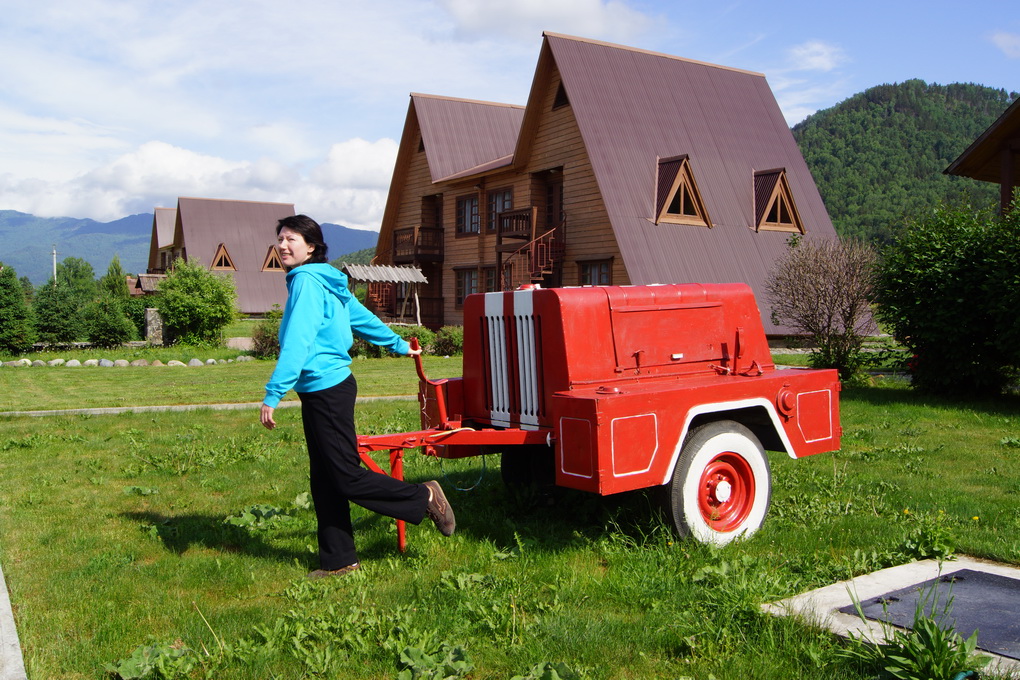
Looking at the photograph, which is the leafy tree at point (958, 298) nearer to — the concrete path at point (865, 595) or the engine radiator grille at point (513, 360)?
the concrete path at point (865, 595)

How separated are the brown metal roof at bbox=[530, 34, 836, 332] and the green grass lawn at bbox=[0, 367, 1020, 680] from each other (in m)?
16.5

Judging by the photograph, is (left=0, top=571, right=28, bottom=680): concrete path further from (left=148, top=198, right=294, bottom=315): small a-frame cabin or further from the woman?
(left=148, top=198, right=294, bottom=315): small a-frame cabin

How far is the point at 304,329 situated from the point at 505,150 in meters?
31.5

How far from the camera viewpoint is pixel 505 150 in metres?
35.3

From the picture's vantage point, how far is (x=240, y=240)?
5394cm

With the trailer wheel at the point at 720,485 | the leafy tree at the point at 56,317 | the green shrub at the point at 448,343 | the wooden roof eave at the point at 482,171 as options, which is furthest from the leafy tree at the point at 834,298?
the leafy tree at the point at 56,317

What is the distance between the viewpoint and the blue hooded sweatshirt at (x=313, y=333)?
4.67 m

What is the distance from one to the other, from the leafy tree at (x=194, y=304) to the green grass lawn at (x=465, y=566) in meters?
21.6

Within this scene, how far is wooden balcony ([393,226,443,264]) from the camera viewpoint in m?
33.6

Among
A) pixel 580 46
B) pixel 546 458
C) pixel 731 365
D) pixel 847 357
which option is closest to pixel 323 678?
pixel 546 458

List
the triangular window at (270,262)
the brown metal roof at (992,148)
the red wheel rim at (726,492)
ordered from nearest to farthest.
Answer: the red wheel rim at (726,492) → the brown metal roof at (992,148) → the triangular window at (270,262)

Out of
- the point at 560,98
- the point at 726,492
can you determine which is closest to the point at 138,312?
the point at 560,98

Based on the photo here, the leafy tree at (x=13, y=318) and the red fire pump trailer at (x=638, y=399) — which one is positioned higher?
the leafy tree at (x=13, y=318)

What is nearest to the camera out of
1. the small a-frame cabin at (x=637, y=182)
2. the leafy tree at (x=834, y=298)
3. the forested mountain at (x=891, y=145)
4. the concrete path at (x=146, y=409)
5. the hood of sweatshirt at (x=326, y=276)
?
the hood of sweatshirt at (x=326, y=276)
